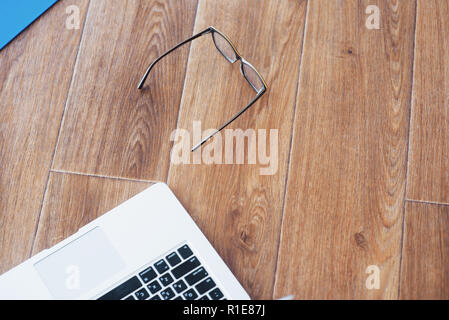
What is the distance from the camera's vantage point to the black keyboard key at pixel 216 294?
1.81ft

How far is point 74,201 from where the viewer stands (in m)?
0.61

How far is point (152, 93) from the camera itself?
25.4 inches

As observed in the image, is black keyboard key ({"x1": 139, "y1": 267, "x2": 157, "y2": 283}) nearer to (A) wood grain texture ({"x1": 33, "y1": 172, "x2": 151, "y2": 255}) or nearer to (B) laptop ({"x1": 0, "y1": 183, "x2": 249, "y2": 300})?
(B) laptop ({"x1": 0, "y1": 183, "x2": 249, "y2": 300})

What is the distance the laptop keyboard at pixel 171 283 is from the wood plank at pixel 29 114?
0.56 ft

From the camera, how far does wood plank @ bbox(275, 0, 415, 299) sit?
23.5 inches

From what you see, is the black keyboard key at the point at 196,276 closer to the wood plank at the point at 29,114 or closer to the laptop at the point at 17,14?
the wood plank at the point at 29,114

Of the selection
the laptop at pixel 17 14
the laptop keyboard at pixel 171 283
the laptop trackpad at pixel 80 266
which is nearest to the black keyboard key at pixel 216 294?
the laptop keyboard at pixel 171 283

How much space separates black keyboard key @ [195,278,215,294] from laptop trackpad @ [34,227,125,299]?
0.11 meters

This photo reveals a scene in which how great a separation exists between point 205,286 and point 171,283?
0.05 meters

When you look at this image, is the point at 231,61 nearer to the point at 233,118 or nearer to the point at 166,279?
the point at 233,118

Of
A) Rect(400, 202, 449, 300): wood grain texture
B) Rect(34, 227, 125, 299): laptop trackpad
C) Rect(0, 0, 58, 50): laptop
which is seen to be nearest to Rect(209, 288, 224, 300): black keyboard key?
Rect(34, 227, 125, 299): laptop trackpad

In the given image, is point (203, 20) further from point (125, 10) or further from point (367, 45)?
point (367, 45)

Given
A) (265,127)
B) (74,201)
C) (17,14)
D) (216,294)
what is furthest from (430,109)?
(17,14)
